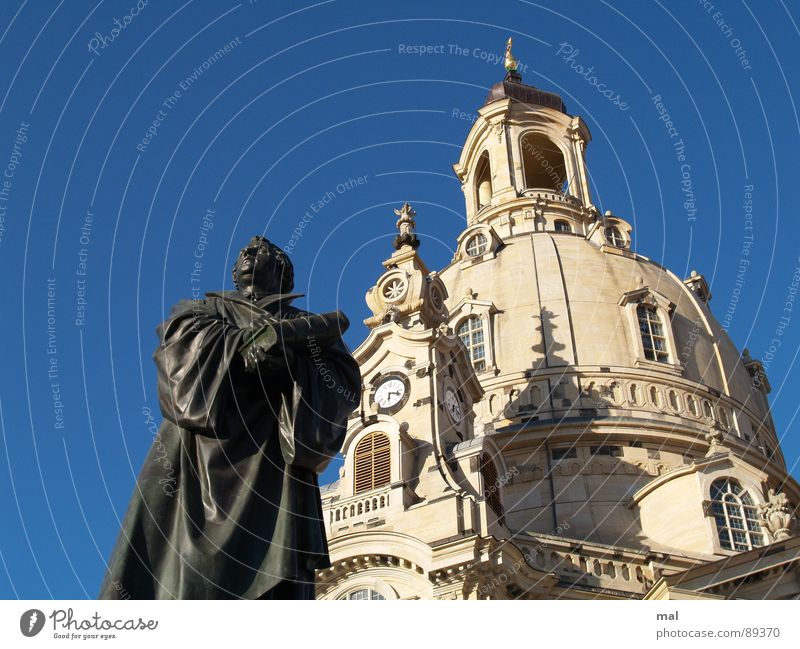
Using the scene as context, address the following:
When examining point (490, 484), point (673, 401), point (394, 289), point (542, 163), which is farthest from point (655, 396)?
point (542, 163)

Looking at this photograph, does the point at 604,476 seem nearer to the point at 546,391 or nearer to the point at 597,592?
the point at 546,391

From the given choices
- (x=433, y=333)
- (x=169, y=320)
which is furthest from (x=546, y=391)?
(x=169, y=320)

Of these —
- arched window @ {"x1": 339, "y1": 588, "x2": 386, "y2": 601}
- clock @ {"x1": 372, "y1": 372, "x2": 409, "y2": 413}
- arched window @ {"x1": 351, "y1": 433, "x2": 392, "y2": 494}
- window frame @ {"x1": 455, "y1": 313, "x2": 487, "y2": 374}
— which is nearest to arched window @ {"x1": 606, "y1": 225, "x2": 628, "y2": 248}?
window frame @ {"x1": 455, "y1": 313, "x2": 487, "y2": 374}

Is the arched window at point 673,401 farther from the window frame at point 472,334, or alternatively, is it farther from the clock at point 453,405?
the clock at point 453,405

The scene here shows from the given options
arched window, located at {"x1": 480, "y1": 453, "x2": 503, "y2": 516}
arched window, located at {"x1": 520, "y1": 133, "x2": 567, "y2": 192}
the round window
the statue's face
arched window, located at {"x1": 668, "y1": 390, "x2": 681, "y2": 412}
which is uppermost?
arched window, located at {"x1": 520, "y1": 133, "x2": 567, "y2": 192}

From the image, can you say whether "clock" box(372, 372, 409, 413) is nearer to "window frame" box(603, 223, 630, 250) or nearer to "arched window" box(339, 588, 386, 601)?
"arched window" box(339, 588, 386, 601)

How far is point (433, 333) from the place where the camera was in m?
36.9

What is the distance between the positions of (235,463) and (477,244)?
51832 millimetres

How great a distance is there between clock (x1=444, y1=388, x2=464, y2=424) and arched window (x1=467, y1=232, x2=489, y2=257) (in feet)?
62.7

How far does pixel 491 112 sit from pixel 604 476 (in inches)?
1256

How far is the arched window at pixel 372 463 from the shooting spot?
109 feet

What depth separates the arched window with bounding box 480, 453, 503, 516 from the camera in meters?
34.4

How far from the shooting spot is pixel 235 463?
555 centimetres

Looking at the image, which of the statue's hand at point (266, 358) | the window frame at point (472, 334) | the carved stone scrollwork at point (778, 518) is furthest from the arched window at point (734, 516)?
the statue's hand at point (266, 358)
